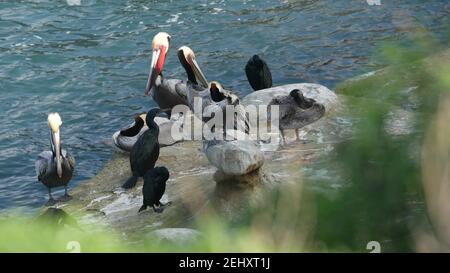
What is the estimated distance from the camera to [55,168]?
8969 mm

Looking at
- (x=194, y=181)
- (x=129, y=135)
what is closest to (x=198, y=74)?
(x=129, y=135)

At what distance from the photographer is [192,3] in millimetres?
16078

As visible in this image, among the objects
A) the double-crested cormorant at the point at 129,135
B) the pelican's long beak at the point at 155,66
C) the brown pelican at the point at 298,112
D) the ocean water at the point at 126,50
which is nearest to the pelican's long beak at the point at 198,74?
the pelican's long beak at the point at 155,66

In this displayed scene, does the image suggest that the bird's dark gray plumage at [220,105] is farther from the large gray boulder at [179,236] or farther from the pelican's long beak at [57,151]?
the large gray boulder at [179,236]

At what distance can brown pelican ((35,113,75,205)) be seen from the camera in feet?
29.5

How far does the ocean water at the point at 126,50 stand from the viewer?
1137cm

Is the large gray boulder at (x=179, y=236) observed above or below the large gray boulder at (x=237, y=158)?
above

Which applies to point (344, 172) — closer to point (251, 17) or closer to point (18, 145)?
point (18, 145)

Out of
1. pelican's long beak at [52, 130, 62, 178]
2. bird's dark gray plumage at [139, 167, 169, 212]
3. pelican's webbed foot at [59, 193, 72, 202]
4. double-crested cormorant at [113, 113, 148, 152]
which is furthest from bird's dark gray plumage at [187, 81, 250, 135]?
pelican's webbed foot at [59, 193, 72, 202]

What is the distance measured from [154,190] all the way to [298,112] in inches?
87.4

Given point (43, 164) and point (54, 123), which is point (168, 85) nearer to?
point (54, 123)

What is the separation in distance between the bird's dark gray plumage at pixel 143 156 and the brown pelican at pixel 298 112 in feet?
4.31

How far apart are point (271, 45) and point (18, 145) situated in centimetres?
483

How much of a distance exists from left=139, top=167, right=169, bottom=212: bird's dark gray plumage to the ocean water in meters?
2.35
